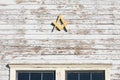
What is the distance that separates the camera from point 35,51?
87.6 ft

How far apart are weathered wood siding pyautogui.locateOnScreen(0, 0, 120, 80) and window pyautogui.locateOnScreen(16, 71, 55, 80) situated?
0.84 ft

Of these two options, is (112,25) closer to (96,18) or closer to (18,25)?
(96,18)

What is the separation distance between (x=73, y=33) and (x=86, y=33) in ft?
0.94

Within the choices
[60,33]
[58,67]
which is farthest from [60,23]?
[58,67]

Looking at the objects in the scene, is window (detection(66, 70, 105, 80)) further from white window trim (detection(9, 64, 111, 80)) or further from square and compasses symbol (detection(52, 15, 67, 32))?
square and compasses symbol (detection(52, 15, 67, 32))

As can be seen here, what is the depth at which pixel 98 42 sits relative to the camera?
1051 inches

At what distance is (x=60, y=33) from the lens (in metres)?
26.7

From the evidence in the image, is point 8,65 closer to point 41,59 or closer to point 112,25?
point 41,59

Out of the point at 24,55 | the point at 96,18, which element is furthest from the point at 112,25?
the point at 24,55

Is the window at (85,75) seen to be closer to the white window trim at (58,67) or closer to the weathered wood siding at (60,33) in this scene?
the white window trim at (58,67)

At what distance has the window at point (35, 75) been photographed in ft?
87.7

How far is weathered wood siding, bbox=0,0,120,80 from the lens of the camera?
87.5 ft

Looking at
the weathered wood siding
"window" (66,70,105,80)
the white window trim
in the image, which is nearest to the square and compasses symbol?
the weathered wood siding

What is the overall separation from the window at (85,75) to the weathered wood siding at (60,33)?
0.84 feet
